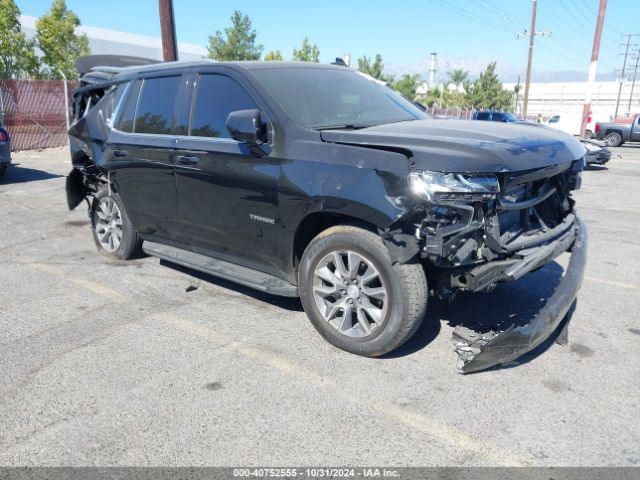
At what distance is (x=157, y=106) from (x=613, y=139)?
27361 mm

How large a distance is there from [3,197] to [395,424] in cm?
936

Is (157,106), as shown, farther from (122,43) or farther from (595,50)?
(122,43)

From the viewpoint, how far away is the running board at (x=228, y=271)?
3.96 meters

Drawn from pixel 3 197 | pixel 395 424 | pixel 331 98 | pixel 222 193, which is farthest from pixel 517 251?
pixel 3 197

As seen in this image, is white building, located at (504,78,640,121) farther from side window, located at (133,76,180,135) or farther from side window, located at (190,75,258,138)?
side window, located at (190,75,258,138)

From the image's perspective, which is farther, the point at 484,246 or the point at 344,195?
the point at 344,195

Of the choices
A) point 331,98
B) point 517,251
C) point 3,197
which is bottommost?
point 3,197

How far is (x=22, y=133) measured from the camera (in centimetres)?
1814

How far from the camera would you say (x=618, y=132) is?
1043 inches

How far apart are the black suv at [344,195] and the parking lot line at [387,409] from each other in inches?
15.1

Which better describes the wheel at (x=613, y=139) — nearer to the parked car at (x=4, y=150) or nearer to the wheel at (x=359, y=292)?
the parked car at (x=4, y=150)

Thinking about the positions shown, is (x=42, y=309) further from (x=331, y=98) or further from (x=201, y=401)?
(x=331, y=98)

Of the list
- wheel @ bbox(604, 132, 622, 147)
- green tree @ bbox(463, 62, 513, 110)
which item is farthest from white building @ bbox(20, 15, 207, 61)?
wheel @ bbox(604, 132, 622, 147)

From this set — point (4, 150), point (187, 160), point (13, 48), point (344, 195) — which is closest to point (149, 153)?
point (187, 160)
